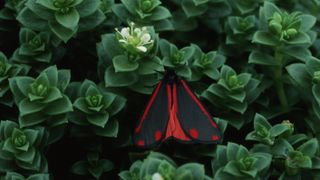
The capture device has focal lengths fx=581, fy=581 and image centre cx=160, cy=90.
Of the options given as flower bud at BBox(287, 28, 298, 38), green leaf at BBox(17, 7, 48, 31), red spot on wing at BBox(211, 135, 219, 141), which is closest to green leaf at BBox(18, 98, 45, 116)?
green leaf at BBox(17, 7, 48, 31)

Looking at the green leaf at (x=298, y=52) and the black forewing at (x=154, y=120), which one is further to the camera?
the green leaf at (x=298, y=52)

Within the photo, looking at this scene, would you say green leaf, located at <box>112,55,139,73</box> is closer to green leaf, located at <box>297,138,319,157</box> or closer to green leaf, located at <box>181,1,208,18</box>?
green leaf, located at <box>181,1,208,18</box>

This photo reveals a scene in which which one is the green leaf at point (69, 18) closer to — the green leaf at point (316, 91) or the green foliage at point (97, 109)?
the green foliage at point (97, 109)

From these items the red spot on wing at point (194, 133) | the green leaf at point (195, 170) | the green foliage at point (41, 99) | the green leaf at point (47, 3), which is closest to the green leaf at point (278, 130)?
the red spot on wing at point (194, 133)

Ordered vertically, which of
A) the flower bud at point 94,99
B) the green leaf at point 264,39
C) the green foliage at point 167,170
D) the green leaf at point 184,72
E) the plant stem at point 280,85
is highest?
the green foliage at point 167,170

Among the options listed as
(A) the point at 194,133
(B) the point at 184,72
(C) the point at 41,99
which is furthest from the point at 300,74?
(C) the point at 41,99

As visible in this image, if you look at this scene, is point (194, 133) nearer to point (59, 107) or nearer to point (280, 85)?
point (59, 107)

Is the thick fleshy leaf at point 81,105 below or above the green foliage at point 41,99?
below
